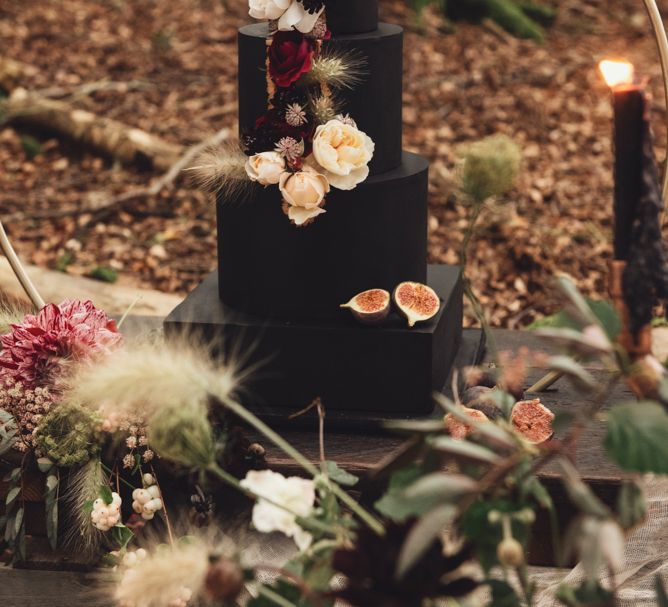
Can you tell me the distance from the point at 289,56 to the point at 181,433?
2.93 feet

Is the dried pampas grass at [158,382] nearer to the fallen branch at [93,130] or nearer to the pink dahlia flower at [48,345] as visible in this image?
the pink dahlia flower at [48,345]

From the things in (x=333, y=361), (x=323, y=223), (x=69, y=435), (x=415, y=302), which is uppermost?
(x=323, y=223)

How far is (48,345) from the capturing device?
1584 mm

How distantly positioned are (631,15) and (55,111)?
340 centimetres

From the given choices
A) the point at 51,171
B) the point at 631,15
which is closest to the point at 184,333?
the point at 51,171

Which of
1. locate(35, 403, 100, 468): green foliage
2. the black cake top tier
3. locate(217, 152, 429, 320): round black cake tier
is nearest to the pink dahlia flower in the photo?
locate(35, 403, 100, 468): green foliage

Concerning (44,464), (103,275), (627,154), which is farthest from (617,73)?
(103,275)

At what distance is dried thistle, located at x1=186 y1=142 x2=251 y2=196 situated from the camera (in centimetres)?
162

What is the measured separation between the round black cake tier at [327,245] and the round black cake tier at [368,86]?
71 millimetres

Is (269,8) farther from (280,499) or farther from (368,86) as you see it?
(280,499)

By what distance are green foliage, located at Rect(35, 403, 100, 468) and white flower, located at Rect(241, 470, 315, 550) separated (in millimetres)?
749

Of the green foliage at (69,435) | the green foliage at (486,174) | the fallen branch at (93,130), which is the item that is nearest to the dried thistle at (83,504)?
the green foliage at (69,435)

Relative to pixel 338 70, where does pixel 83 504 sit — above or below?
below

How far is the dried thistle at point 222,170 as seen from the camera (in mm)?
1624
